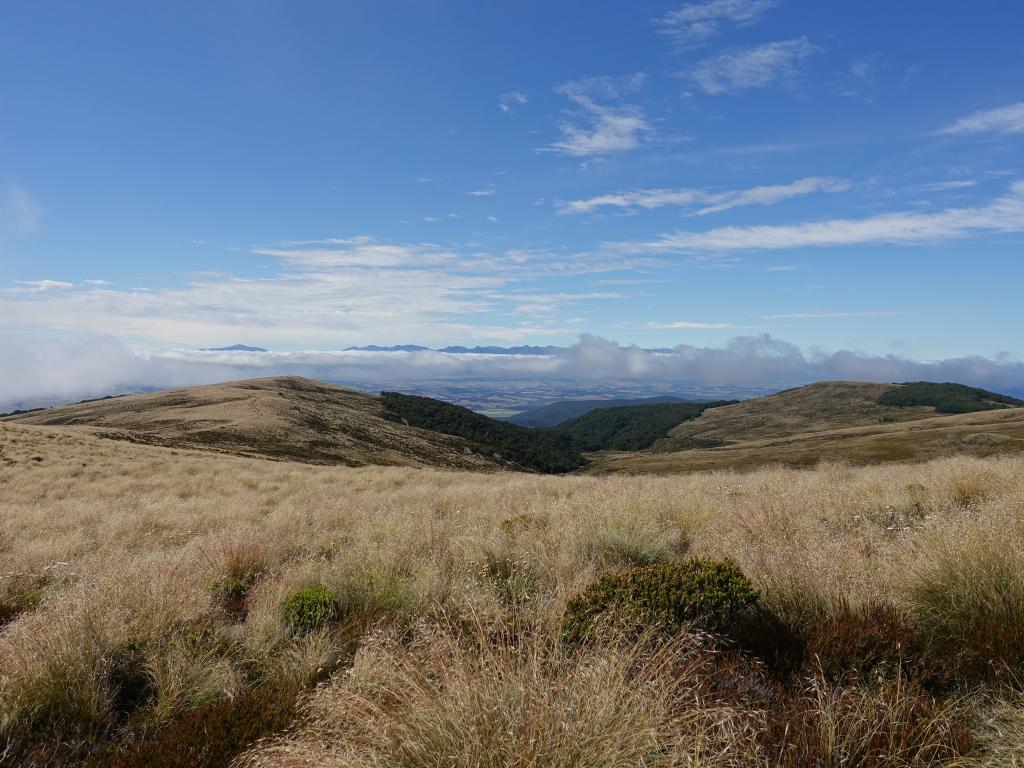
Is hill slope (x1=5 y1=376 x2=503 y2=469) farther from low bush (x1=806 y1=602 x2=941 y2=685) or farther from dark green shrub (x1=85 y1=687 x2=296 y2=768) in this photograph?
low bush (x1=806 y1=602 x2=941 y2=685)

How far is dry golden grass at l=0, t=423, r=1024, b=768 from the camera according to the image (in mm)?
3189

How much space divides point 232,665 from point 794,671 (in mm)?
4938

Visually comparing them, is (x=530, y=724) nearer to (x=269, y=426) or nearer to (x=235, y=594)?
(x=235, y=594)

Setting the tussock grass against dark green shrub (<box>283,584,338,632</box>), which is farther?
dark green shrub (<box>283,584,338,632</box>)

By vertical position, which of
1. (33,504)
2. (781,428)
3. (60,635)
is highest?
(60,635)


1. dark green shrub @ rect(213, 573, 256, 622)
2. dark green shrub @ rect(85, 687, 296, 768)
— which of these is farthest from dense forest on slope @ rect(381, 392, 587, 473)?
dark green shrub @ rect(85, 687, 296, 768)

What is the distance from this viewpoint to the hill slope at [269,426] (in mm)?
48375

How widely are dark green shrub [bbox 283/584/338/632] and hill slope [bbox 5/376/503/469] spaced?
1583 inches

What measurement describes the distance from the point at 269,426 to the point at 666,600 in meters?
59.5

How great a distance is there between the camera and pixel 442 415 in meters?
126

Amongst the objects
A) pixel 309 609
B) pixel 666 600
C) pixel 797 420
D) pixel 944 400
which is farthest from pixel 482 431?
pixel 944 400

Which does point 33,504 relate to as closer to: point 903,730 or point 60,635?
point 60,635

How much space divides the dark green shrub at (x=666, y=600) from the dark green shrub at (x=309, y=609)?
2.79 meters

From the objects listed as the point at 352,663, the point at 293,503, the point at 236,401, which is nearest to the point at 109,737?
the point at 352,663
